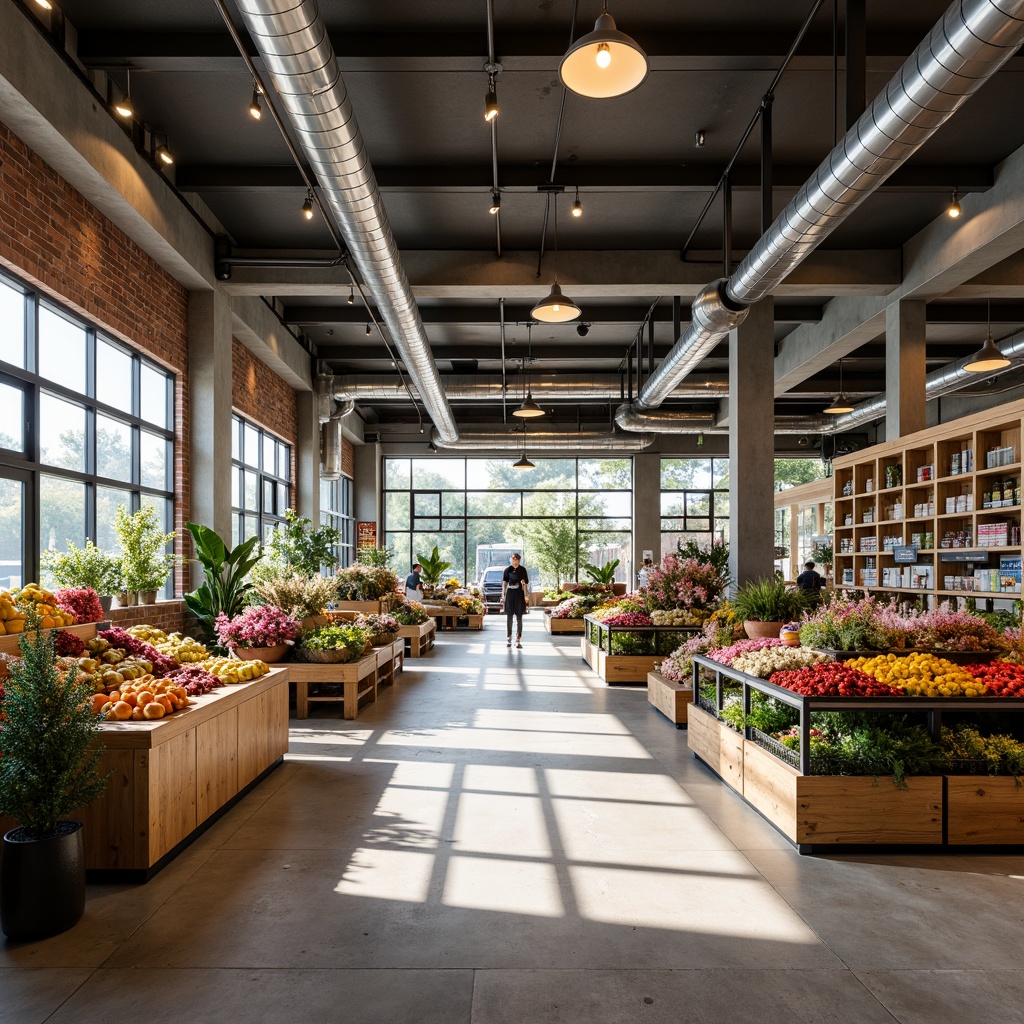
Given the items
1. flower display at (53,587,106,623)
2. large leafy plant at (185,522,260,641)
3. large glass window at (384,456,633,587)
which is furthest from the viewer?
large glass window at (384,456,633,587)

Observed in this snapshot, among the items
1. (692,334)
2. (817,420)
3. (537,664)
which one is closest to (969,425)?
(692,334)

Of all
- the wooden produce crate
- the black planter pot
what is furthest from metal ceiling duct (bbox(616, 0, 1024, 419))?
the black planter pot

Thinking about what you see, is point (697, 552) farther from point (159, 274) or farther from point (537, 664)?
point (159, 274)

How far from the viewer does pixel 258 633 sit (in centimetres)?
704

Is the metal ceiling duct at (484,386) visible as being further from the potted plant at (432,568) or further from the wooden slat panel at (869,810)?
the wooden slat panel at (869,810)

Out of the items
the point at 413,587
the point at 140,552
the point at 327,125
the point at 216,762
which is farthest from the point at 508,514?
the point at 216,762

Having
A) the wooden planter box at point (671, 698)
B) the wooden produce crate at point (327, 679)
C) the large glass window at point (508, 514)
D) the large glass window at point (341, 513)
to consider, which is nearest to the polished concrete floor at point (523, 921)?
the wooden planter box at point (671, 698)

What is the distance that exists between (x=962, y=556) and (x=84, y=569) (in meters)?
7.92

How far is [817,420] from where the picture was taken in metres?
17.3

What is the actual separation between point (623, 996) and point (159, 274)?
817cm

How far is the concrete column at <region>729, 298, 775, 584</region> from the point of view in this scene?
10.1m

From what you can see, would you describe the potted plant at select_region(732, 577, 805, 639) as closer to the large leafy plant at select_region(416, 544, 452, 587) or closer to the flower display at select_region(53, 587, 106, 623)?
the flower display at select_region(53, 587, 106, 623)

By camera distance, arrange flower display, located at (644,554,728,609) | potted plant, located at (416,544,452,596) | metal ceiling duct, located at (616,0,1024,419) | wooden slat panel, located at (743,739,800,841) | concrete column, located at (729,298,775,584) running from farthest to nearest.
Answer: potted plant, located at (416,544,452,596), flower display, located at (644,554,728,609), concrete column, located at (729,298,775,584), wooden slat panel, located at (743,739,800,841), metal ceiling duct, located at (616,0,1024,419)

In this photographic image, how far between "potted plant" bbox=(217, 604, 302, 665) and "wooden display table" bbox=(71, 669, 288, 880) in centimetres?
216
